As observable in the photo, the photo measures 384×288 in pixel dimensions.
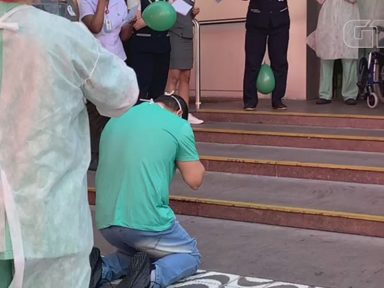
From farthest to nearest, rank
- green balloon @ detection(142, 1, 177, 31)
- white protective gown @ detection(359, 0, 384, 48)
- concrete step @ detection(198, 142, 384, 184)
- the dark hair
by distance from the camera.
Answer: white protective gown @ detection(359, 0, 384, 48) → green balloon @ detection(142, 1, 177, 31) → concrete step @ detection(198, 142, 384, 184) → the dark hair

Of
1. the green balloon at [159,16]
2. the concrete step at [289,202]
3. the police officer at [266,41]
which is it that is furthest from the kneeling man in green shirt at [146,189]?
the police officer at [266,41]

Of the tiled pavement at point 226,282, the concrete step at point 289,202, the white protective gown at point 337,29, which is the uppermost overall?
the white protective gown at point 337,29

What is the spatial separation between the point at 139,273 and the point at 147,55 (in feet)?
10.2

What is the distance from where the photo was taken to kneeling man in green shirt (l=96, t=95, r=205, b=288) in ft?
11.4

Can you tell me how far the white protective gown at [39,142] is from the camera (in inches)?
71.9

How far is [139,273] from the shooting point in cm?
332

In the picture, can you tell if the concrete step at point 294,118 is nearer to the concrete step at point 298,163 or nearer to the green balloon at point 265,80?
the green balloon at point 265,80

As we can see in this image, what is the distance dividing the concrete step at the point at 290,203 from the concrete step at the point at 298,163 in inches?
2.6

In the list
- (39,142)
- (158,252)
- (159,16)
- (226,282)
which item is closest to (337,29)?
(159,16)

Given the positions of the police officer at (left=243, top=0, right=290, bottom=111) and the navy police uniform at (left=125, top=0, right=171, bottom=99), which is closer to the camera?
the navy police uniform at (left=125, top=0, right=171, bottom=99)

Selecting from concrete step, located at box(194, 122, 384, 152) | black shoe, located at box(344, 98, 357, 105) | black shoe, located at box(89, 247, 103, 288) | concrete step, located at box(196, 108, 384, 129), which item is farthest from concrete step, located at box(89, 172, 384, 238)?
black shoe, located at box(344, 98, 357, 105)

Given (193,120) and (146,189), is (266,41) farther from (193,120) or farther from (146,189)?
(146,189)

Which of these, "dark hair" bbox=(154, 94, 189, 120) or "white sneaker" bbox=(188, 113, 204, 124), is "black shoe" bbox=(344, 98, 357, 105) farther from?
"dark hair" bbox=(154, 94, 189, 120)

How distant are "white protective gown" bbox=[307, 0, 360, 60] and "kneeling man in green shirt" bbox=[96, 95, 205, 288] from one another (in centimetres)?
437
